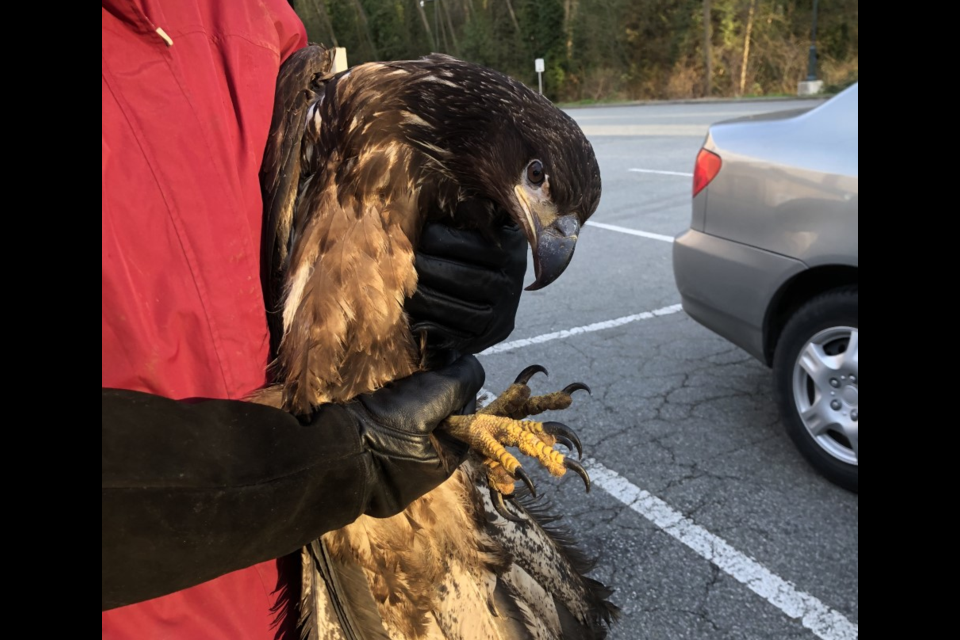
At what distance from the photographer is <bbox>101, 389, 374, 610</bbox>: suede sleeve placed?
0.99 meters

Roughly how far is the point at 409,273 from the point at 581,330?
4.03 meters

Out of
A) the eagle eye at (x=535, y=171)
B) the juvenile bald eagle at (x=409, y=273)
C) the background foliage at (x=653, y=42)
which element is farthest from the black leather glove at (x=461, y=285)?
the background foliage at (x=653, y=42)

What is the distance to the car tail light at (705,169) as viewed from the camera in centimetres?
388

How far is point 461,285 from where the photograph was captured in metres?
1.81

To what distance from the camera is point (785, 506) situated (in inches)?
130

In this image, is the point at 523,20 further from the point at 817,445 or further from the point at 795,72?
the point at 817,445

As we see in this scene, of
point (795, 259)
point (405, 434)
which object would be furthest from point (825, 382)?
point (405, 434)

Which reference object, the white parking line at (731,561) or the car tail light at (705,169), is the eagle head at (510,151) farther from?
the car tail light at (705,169)

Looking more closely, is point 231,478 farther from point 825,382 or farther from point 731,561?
point 825,382

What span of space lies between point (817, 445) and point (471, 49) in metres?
37.0

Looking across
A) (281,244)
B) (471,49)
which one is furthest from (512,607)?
(471,49)

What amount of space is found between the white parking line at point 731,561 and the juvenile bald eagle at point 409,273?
1156 mm

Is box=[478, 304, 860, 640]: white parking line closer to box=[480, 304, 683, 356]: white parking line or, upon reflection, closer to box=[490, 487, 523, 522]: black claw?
box=[490, 487, 523, 522]: black claw

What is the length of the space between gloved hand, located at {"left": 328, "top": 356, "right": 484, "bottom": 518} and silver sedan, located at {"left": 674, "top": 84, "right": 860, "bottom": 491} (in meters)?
2.41
